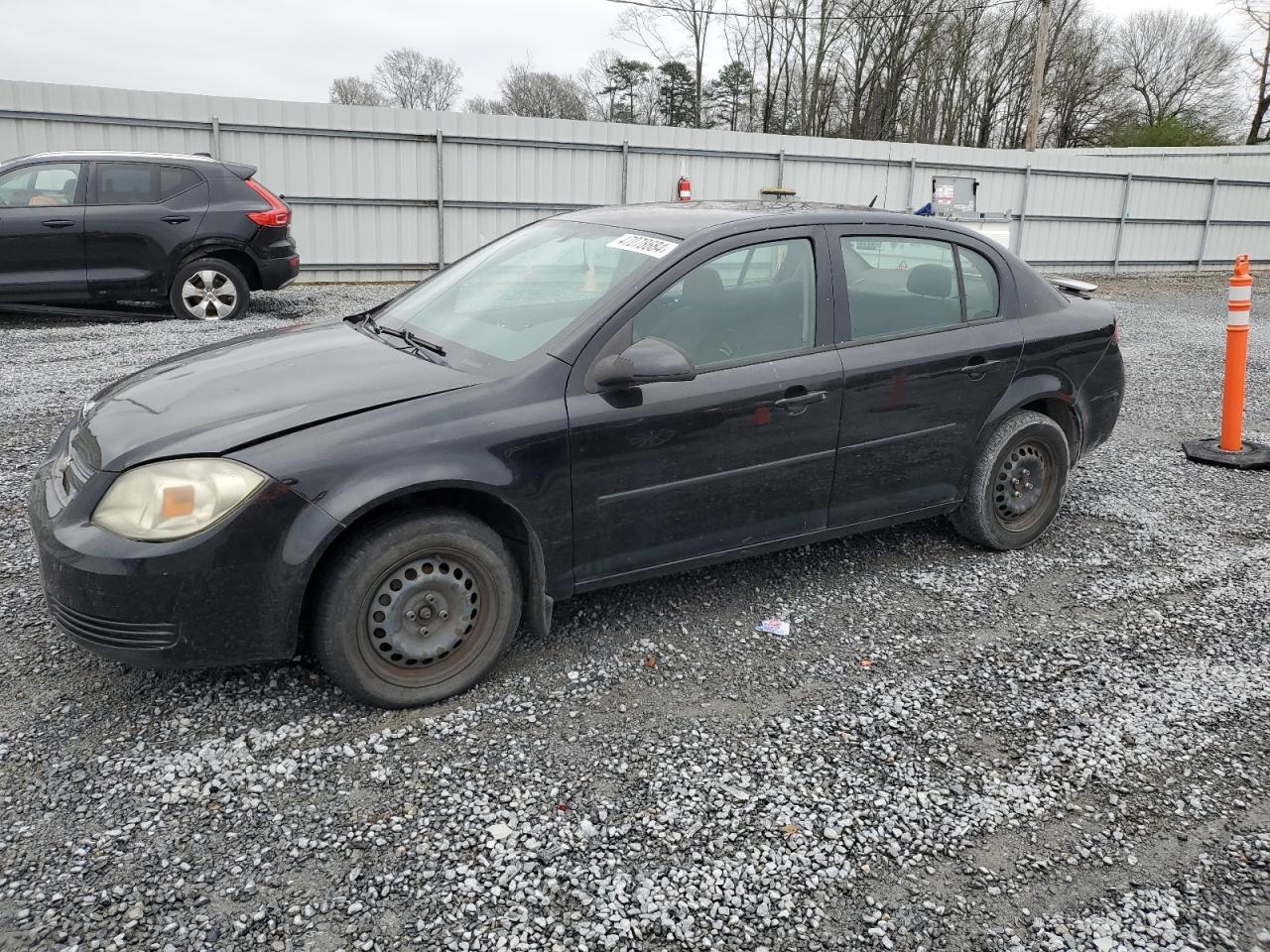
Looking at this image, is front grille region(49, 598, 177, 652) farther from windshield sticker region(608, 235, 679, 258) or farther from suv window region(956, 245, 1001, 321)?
suv window region(956, 245, 1001, 321)

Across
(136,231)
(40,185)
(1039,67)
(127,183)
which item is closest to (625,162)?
(127,183)

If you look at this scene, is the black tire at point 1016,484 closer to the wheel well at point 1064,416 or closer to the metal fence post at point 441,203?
the wheel well at point 1064,416

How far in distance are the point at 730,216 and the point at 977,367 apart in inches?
51.6

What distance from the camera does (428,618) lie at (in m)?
3.11

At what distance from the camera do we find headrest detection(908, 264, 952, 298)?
4191mm

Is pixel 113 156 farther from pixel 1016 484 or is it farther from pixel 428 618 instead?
pixel 1016 484

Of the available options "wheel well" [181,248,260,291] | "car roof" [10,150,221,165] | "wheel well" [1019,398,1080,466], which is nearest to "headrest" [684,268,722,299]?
"wheel well" [1019,398,1080,466]

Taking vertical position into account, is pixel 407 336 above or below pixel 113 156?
below

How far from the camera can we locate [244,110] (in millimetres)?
13102

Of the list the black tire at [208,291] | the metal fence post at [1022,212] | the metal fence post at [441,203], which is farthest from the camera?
the metal fence post at [1022,212]

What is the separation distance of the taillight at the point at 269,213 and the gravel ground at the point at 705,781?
6.33m

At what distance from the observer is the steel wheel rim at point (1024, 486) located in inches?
177

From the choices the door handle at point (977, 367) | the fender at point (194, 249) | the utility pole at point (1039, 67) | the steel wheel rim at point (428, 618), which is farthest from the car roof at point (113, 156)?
the utility pole at point (1039, 67)

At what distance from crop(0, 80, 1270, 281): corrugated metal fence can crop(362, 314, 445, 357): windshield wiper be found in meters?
10.7
